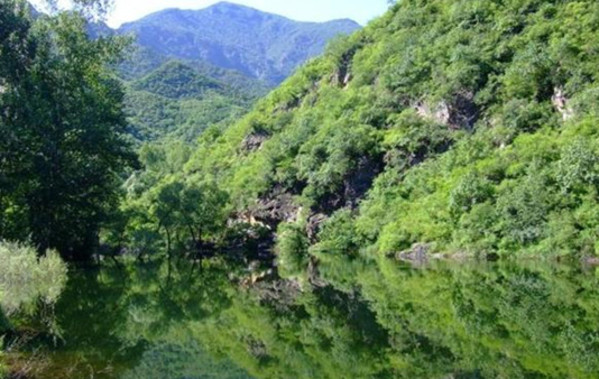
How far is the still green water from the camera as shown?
1484 cm

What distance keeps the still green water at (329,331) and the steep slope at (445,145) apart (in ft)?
68.7

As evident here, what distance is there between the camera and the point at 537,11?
82.0 meters

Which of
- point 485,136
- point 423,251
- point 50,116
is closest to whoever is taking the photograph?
point 50,116

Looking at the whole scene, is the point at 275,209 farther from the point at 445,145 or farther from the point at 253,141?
the point at 253,141

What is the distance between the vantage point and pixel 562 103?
224 feet

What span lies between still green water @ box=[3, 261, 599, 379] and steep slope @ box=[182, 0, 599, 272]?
2094 cm

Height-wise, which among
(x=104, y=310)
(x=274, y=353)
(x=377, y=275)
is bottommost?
(x=377, y=275)

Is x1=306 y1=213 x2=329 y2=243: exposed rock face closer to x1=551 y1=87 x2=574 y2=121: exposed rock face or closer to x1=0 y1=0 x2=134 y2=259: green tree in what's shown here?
x1=551 y1=87 x2=574 y2=121: exposed rock face

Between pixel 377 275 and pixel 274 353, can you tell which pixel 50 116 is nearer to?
pixel 377 275

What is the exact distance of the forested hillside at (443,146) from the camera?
2131 inches

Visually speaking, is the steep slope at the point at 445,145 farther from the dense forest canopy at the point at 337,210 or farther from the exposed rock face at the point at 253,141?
the exposed rock face at the point at 253,141

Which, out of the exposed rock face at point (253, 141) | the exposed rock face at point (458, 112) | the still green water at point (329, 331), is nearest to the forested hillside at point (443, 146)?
the exposed rock face at point (458, 112)

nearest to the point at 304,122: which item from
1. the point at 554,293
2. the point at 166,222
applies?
the point at 166,222

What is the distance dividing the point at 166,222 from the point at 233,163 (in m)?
42.7
